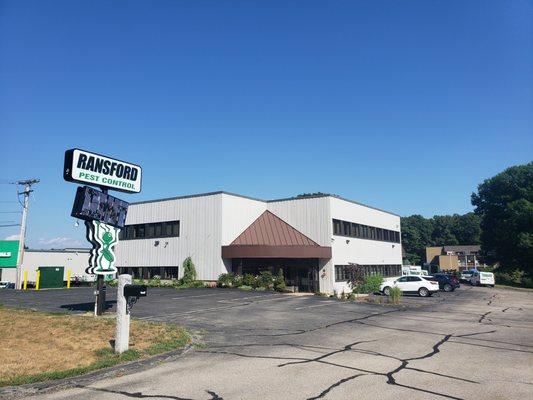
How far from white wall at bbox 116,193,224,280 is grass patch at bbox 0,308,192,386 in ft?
61.2

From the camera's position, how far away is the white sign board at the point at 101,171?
15633 mm

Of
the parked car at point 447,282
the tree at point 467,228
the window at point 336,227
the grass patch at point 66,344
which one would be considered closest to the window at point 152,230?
the window at point 336,227

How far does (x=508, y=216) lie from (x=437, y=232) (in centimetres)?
6770

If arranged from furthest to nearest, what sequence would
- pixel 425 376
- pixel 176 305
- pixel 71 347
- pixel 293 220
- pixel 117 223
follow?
pixel 293 220 < pixel 176 305 < pixel 117 223 < pixel 71 347 < pixel 425 376

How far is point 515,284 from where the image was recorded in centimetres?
5550

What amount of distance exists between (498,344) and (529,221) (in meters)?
55.2

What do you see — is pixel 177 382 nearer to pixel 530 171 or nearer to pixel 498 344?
pixel 498 344

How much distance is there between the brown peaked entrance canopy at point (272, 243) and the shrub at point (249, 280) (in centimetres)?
162

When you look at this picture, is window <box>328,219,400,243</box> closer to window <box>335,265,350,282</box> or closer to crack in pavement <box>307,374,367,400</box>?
window <box>335,265,350,282</box>

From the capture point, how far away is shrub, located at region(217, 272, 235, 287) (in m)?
32.0

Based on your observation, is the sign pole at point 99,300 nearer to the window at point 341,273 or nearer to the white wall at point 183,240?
the white wall at point 183,240

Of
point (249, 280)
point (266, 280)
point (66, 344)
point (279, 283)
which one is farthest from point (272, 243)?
point (66, 344)

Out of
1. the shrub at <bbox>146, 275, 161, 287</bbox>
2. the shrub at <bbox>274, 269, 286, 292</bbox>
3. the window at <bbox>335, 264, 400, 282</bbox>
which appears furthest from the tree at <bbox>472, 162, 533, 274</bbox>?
the shrub at <bbox>146, 275, 161, 287</bbox>

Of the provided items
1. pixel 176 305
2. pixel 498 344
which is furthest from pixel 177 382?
pixel 176 305
